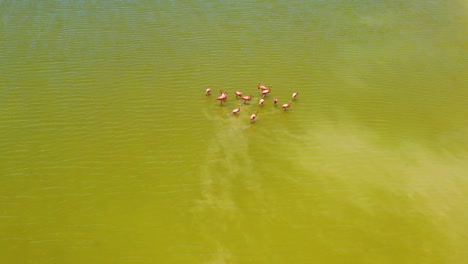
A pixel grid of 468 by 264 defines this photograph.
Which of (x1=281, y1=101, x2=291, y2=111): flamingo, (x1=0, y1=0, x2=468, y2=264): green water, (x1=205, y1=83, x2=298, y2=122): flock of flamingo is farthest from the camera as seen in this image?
(x1=281, y1=101, x2=291, y2=111): flamingo

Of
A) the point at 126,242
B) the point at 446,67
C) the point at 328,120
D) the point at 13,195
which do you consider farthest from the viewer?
the point at 446,67

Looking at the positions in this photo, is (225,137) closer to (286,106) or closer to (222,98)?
(222,98)

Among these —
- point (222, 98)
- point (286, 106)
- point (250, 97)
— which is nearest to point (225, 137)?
point (222, 98)

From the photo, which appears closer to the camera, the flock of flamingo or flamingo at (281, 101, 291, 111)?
the flock of flamingo

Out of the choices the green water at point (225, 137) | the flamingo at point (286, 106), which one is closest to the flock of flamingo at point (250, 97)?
the flamingo at point (286, 106)

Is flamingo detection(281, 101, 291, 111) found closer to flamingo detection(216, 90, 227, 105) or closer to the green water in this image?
the green water

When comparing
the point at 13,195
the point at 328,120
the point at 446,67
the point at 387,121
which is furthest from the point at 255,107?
the point at 446,67

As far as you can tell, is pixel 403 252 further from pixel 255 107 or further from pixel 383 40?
pixel 383 40

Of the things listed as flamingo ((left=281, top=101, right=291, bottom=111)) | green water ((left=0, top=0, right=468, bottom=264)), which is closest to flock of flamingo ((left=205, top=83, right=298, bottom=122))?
flamingo ((left=281, top=101, right=291, bottom=111))
